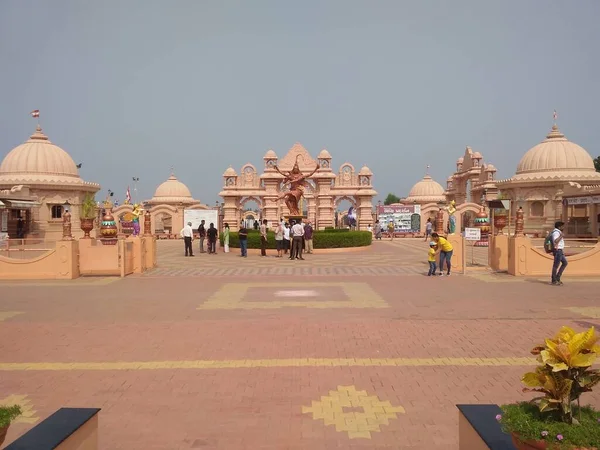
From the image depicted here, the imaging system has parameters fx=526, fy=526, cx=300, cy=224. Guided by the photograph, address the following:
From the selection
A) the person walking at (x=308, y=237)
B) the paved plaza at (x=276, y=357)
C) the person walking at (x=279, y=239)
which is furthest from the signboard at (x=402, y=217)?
the paved plaza at (x=276, y=357)

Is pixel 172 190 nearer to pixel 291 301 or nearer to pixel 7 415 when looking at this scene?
pixel 291 301

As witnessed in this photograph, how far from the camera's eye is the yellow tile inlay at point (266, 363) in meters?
6.04

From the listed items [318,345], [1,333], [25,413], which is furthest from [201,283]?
[25,413]

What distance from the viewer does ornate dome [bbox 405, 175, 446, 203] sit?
60125 mm

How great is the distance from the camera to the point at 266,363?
6.14 metres

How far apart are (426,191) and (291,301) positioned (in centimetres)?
5388

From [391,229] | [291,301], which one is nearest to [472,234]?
[291,301]

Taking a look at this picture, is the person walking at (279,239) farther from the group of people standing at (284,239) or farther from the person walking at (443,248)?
the person walking at (443,248)

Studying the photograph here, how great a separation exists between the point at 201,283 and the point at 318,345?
670 cm

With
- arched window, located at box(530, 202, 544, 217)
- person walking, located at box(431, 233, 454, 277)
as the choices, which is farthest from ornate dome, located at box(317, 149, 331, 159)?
person walking, located at box(431, 233, 454, 277)

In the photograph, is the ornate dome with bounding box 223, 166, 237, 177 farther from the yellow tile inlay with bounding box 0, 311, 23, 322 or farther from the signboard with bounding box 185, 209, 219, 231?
the yellow tile inlay with bounding box 0, 311, 23, 322

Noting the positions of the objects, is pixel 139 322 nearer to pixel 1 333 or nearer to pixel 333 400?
pixel 1 333

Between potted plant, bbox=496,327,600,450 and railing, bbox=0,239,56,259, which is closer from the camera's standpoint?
potted plant, bbox=496,327,600,450

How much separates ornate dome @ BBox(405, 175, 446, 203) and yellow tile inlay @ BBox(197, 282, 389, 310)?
49110 mm
